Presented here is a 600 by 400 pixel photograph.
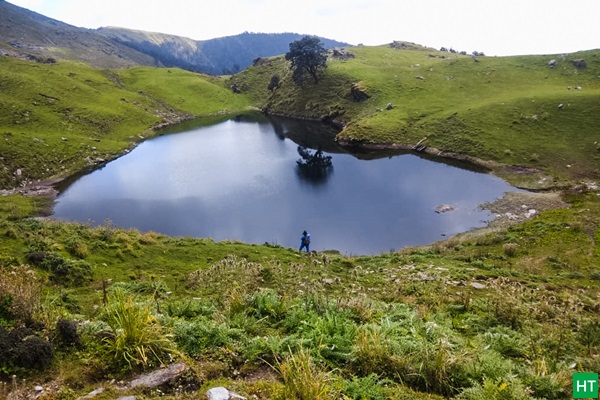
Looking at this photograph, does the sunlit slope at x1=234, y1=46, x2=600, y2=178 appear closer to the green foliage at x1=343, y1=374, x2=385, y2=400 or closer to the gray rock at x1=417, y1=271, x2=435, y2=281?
the gray rock at x1=417, y1=271, x2=435, y2=281

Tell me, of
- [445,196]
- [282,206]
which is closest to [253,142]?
[282,206]

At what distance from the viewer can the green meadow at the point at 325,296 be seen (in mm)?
8312

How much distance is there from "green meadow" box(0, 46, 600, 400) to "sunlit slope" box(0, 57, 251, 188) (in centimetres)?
52

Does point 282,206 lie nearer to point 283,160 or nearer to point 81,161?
point 283,160

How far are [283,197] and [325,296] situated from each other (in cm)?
3367

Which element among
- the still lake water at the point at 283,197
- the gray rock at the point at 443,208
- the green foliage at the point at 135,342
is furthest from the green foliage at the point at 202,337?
the gray rock at the point at 443,208

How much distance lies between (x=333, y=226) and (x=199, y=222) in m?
14.7

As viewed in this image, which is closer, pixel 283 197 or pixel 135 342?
pixel 135 342

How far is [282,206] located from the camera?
45.3 m

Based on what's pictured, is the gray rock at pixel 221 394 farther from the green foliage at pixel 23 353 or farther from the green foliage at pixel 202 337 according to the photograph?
the green foliage at pixel 23 353

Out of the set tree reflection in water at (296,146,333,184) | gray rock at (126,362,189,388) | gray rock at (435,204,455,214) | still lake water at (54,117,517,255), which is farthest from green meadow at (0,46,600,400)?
tree reflection in water at (296,146,333,184)

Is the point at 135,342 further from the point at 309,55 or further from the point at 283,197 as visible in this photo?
the point at 309,55

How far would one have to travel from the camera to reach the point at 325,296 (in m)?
15.1

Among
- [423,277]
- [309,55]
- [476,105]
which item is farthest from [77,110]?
[476,105]
